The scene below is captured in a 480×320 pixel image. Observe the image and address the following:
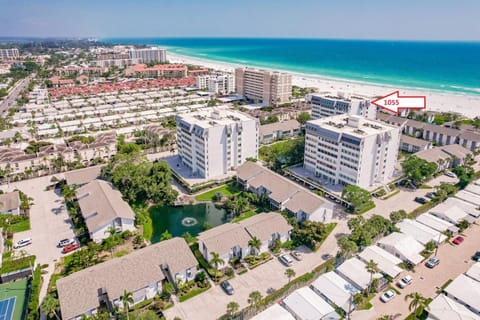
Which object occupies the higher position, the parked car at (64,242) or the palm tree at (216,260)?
the palm tree at (216,260)

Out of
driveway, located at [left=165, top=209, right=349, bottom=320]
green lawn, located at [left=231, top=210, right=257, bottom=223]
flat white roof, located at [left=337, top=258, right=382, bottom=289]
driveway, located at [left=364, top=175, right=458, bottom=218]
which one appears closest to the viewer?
driveway, located at [left=165, top=209, right=349, bottom=320]

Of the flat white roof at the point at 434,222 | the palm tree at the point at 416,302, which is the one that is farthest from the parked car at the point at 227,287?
the flat white roof at the point at 434,222

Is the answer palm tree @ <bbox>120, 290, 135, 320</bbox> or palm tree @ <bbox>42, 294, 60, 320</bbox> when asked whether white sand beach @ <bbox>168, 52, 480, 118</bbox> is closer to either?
palm tree @ <bbox>120, 290, 135, 320</bbox>

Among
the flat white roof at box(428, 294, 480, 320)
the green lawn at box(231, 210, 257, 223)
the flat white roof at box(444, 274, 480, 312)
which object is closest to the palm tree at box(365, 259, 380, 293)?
the flat white roof at box(428, 294, 480, 320)

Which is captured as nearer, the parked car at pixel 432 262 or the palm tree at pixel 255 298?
the palm tree at pixel 255 298

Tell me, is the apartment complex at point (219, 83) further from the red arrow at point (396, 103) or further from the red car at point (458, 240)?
the red car at point (458, 240)

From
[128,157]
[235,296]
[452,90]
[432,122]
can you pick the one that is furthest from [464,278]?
[452,90]
